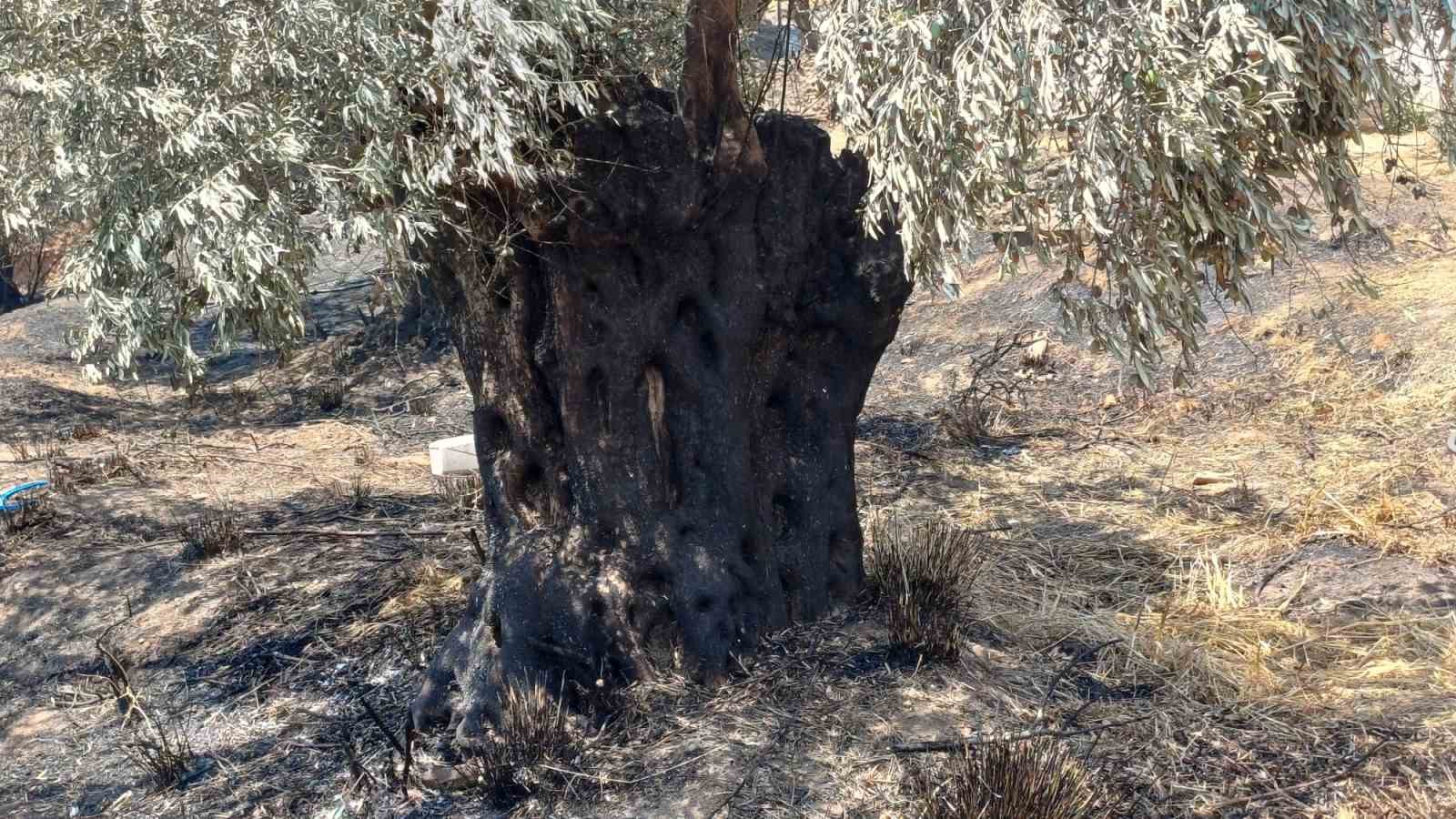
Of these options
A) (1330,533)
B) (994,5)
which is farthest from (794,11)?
(1330,533)

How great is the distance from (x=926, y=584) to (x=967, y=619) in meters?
0.31

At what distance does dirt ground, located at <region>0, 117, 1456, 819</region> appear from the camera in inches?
175

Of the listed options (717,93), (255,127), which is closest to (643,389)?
(717,93)

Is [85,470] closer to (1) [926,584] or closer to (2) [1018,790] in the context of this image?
(1) [926,584]

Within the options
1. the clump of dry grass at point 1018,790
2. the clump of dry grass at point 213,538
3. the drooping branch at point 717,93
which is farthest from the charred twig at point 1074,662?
the clump of dry grass at point 213,538

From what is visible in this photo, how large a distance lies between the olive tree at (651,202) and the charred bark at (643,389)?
0.05 feet

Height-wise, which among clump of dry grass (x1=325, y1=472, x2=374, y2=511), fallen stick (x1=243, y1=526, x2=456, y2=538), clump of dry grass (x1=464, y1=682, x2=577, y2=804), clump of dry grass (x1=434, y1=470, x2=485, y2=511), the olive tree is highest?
the olive tree

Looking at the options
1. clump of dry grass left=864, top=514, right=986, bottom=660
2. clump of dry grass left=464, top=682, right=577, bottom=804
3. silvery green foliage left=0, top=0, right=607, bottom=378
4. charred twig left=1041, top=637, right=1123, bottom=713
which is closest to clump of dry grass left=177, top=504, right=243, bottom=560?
silvery green foliage left=0, top=0, right=607, bottom=378

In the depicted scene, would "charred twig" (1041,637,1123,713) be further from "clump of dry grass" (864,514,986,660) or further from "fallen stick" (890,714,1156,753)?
"clump of dry grass" (864,514,986,660)

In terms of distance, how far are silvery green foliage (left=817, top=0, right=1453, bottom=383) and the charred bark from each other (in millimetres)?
1118

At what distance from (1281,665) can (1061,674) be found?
104 cm

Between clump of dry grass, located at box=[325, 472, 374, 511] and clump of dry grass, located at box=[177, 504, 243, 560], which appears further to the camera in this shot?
clump of dry grass, located at box=[325, 472, 374, 511]

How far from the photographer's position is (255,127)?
12.8 feet

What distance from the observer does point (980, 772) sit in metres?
3.83
